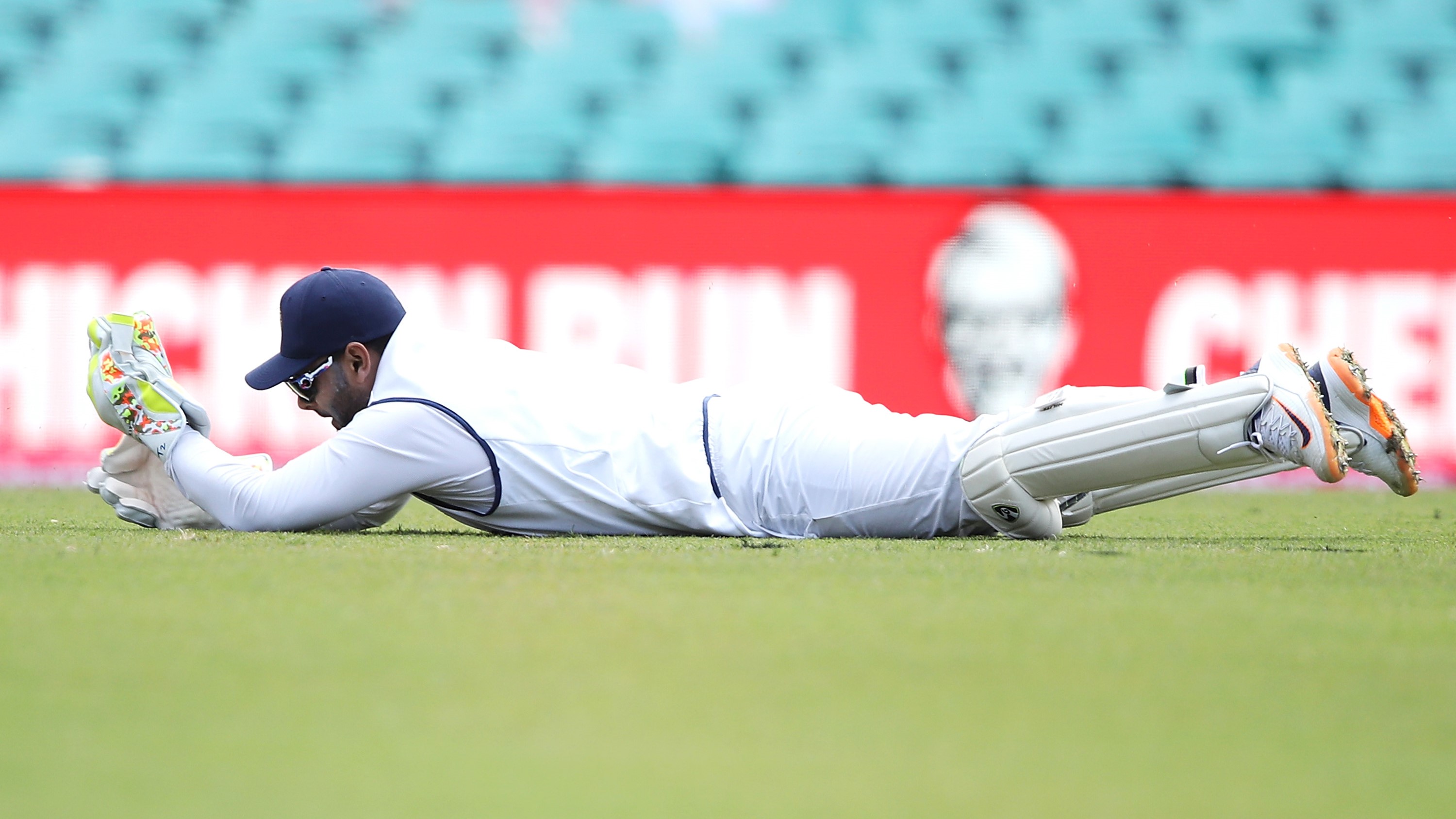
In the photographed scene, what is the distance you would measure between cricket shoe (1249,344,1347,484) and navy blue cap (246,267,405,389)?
1555 mm

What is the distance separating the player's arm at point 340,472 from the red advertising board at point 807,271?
219 centimetres

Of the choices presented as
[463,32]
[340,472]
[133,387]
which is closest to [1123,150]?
[463,32]

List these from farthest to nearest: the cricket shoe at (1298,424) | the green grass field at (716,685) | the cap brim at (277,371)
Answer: the cap brim at (277,371) → the cricket shoe at (1298,424) → the green grass field at (716,685)

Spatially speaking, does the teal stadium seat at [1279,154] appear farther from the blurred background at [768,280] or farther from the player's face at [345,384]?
the player's face at [345,384]

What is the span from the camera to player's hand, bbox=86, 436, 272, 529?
2.89 m

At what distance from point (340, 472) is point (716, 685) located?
1.31 m

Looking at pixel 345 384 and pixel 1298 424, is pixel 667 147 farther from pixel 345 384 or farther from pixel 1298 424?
pixel 1298 424

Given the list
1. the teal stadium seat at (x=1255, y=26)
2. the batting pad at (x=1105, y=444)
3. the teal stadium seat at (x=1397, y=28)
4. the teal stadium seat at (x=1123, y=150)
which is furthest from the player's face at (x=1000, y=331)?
the teal stadium seat at (x=1397, y=28)

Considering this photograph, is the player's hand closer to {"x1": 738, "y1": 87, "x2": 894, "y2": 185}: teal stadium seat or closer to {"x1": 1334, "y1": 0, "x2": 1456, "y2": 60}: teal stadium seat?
{"x1": 738, "y1": 87, "x2": 894, "y2": 185}: teal stadium seat

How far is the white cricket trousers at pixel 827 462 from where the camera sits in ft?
9.30

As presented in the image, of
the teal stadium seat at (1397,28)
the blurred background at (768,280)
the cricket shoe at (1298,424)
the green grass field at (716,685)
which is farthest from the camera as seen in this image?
the teal stadium seat at (1397,28)

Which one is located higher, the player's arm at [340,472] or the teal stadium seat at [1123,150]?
the teal stadium seat at [1123,150]

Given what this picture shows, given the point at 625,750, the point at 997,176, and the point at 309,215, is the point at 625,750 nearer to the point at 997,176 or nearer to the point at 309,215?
the point at 309,215

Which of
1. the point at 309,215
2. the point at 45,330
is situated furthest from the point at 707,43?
the point at 45,330
